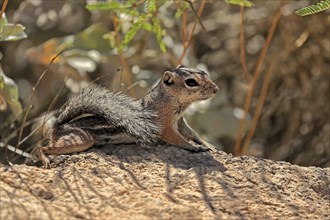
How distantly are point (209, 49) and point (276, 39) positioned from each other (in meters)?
0.93

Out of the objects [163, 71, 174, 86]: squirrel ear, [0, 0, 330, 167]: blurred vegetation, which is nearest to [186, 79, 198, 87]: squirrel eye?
[163, 71, 174, 86]: squirrel ear

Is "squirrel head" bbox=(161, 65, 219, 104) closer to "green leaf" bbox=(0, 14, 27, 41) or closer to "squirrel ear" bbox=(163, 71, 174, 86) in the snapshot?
"squirrel ear" bbox=(163, 71, 174, 86)

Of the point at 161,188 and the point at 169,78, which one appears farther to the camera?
the point at 169,78

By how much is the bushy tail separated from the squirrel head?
1.16 feet

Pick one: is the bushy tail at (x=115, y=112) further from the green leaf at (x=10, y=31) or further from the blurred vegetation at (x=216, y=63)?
the blurred vegetation at (x=216, y=63)

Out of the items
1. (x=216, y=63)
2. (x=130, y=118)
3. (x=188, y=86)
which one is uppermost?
(x=188, y=86)

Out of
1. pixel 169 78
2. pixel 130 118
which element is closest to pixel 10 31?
pixel 169 78

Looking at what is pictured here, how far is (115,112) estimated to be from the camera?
492cm

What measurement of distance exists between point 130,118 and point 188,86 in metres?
0.70

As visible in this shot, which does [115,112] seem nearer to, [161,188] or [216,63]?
[161,188]

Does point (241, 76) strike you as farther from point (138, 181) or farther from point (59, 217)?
point (59, 217)

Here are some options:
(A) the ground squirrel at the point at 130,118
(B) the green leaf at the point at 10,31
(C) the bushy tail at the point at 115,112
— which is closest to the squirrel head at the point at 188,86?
(A) the ground squirrel at the point at 130,118

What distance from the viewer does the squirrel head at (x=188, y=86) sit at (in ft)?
17.7

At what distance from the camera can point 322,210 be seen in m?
3.97
